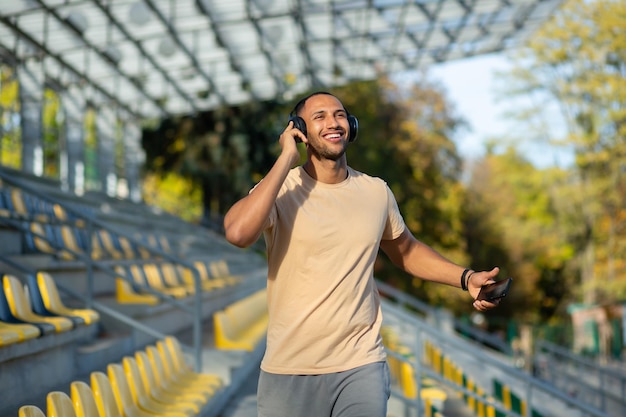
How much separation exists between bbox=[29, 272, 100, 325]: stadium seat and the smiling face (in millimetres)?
2968

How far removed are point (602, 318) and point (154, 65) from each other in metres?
19.4

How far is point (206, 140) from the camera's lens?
2808 centimetres

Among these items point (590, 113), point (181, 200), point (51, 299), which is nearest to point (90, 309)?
point (51, 299)

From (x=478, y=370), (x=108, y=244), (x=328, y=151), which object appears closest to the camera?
(x=328, y=151)

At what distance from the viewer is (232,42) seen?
20.4 meters

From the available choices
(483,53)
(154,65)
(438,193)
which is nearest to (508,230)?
(438,193)

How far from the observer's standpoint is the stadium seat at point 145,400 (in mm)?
4762

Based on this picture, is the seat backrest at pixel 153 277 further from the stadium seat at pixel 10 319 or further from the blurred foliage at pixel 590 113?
the blurred foliage at pixel 590 113

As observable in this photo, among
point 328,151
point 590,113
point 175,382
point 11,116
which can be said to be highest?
point 590,113

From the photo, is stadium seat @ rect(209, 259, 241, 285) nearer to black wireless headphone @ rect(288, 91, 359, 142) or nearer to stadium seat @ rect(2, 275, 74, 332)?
stadium seat @ rect(2, 275, 74, 332)

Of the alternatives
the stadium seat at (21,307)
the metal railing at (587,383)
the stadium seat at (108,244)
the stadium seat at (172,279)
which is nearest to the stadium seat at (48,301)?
the stadium seat at (21,307)

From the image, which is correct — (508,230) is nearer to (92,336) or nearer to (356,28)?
(356,28)

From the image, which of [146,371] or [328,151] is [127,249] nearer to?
[146,371]

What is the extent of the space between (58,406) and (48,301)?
2.20 meters
